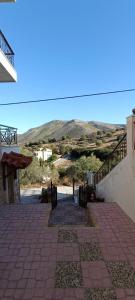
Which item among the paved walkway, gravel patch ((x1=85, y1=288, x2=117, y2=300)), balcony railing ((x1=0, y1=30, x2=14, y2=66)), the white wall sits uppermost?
balcony railing ((x1=0, y1=30, x2=14, y2=66))

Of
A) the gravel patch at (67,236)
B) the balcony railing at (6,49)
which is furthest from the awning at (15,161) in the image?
the gravel patch at (67,236)

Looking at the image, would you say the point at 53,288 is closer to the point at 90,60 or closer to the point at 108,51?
the point at 108,51

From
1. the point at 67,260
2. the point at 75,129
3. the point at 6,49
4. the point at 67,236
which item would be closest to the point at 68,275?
the point at 67,260

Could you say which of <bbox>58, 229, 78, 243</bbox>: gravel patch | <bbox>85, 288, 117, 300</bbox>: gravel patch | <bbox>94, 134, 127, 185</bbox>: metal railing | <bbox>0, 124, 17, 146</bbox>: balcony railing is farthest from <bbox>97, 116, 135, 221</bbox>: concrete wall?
<bbox>0, 124, 17, 146</bbox>: balcony railing

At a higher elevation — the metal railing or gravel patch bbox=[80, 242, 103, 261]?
the metal railing

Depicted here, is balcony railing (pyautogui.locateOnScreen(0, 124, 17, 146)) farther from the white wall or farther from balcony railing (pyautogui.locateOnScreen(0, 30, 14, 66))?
balcony railing (pyautogui.locateOnScreen(0, 30, 14, 66))

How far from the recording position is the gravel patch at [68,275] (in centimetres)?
399

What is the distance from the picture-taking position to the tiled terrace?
3807mm

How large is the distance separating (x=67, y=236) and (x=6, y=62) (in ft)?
23.3

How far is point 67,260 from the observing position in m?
4.77

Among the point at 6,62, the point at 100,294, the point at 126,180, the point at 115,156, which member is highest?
the point at 6,62

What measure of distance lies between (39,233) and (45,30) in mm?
13662

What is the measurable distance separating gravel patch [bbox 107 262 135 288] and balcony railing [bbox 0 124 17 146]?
7.60 metres

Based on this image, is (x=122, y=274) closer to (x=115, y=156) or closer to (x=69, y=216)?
(x=69, y=216)
